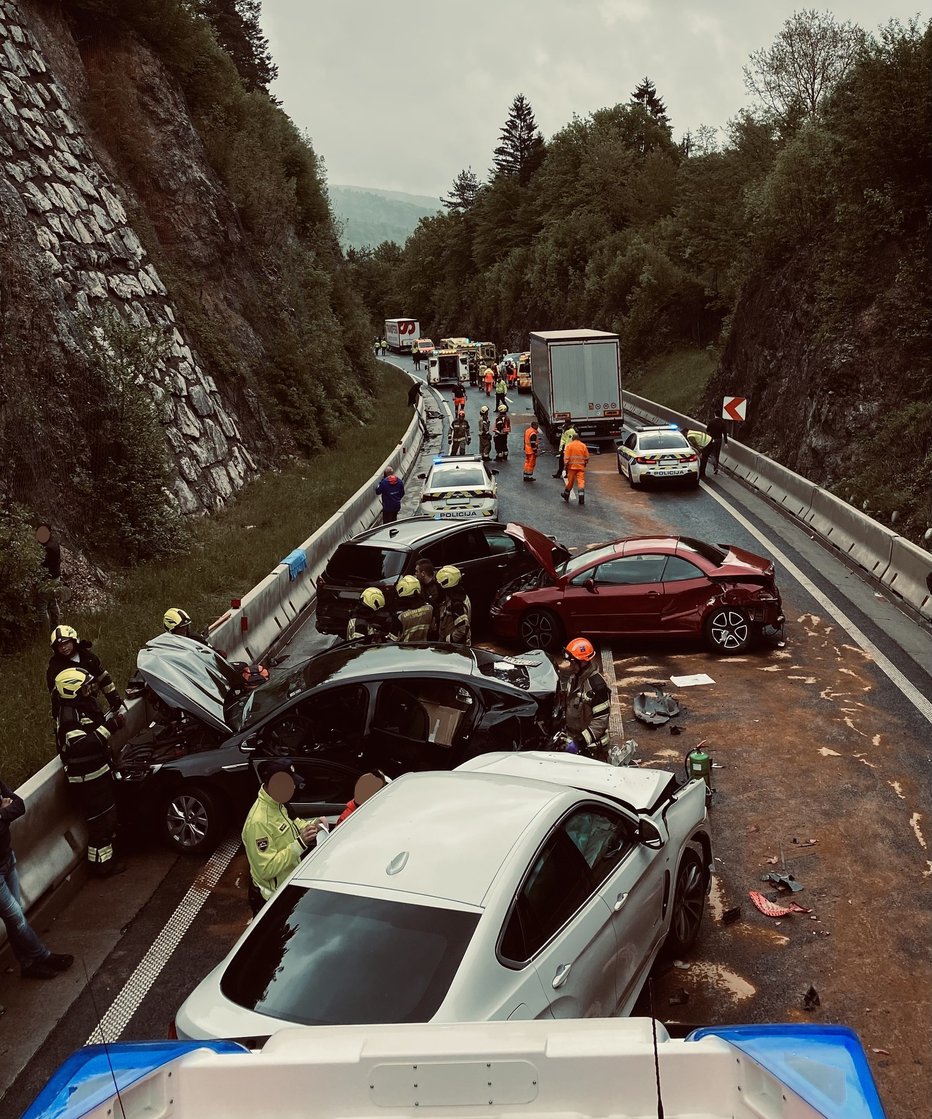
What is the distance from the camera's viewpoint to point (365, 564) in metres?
15.0

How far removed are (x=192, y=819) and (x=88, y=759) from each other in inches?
41.6

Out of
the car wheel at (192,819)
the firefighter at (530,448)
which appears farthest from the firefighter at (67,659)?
the firefighter at (530,448)

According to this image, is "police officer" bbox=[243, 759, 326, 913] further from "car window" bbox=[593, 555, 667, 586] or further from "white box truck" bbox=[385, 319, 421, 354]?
"white box truck" bbox=[385, 319, 421, 354]

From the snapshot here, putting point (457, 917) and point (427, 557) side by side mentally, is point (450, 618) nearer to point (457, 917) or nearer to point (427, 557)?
point (427, 557)

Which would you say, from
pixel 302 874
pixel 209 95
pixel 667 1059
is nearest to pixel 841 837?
pixel 302 874

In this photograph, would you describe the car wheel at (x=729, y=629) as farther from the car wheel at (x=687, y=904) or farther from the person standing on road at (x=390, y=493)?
the person standing on road at (x=390, y=493)

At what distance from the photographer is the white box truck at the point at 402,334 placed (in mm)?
95812

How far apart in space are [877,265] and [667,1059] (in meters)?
29.8

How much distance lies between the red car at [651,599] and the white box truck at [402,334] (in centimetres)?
8268

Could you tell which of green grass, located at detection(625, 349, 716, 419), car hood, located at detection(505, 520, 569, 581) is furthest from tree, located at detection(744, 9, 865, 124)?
car hood, located at detection(505, 520, 569, 581)

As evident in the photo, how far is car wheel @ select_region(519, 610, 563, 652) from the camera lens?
14.4 metres

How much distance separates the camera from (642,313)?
2527 inches

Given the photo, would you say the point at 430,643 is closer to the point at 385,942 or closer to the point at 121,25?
the point at 385,942

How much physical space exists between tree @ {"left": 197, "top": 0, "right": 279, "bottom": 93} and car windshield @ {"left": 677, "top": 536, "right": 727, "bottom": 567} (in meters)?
47.5
